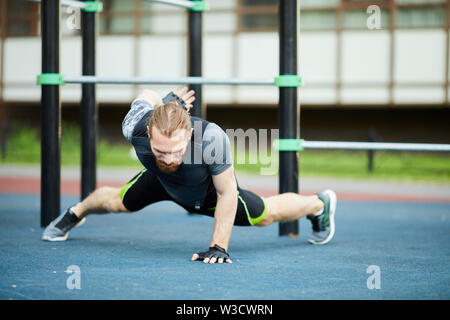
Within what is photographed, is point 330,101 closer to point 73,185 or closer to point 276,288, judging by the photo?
point 73,185

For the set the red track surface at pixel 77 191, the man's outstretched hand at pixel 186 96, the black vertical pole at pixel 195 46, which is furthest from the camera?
the red track surface at pixel 77 191

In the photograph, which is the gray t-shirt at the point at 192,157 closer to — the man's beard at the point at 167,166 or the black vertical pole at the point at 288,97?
the man's beard at the point at 167,166

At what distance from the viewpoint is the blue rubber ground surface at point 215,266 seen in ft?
9.37

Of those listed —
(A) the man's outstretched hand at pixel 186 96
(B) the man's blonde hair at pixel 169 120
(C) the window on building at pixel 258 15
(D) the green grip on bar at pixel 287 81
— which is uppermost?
(C) the window on building at pixel 258 15

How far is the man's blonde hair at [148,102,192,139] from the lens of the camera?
3268mm

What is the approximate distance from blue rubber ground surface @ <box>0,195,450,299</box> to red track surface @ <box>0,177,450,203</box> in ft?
8.87

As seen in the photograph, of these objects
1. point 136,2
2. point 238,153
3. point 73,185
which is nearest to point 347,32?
point 238,153

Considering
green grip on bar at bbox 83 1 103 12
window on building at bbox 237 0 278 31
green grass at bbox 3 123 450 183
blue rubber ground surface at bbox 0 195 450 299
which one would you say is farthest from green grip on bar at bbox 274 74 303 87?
window on building at bbox 237 0 278 31

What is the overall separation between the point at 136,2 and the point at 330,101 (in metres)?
5.92

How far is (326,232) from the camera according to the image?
4.39 m

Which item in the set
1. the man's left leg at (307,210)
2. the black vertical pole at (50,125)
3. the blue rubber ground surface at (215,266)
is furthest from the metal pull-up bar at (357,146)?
the black vertical pole at (50,125)

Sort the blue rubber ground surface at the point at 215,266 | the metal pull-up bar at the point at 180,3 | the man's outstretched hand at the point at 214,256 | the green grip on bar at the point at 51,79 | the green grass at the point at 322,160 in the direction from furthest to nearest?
1. the green grass at the point at 322,160
2. the metal pull-up bar at the point at 180,3
3. the green grip on bar at the point at 51,79
4. the man's outstretched hand at the point at 214,256
5. the blue rubber ground surface at the point at 215,266

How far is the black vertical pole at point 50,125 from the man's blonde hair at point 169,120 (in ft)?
5.64

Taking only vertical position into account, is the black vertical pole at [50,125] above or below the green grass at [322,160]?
above
